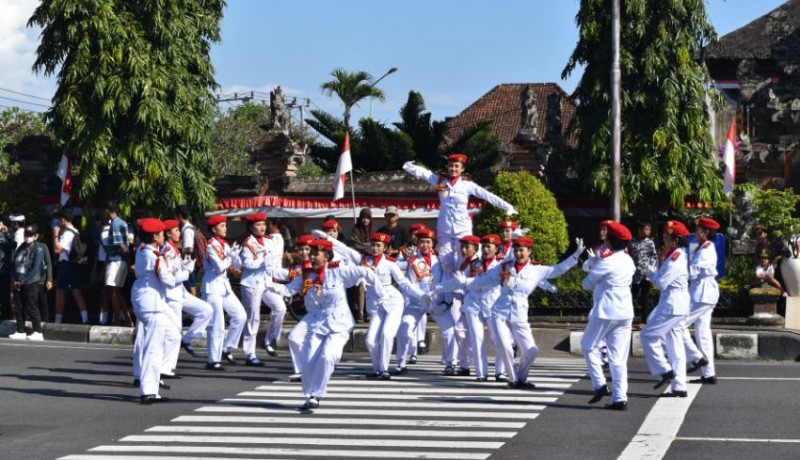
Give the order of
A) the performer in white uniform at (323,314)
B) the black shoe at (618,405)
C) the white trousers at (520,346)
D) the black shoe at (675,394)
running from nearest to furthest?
the black shoe at (618,405), the performer in white uniform at (323,314), the black shoe at (675,394), the white trousers at (520,346)

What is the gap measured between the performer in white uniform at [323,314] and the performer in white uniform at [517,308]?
165 cm

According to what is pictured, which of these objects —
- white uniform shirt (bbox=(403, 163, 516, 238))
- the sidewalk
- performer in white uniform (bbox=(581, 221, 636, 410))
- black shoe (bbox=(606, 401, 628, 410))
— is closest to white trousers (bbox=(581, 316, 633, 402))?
performer in white uniform (bbox=(581, 221, 636, 410))

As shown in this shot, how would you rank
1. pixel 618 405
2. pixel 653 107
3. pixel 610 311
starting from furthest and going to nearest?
pixel 653 107 < pixel 610 311 < pixel 618 405

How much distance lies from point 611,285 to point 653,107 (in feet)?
41.3

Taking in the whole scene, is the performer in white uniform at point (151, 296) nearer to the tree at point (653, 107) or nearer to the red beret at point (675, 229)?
the red beret at point (675, 229)

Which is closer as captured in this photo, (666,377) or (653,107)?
(666,377)

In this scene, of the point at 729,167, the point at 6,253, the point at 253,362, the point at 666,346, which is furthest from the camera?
the point at 729,167

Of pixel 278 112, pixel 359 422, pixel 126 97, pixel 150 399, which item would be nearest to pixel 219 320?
pixel 150 399

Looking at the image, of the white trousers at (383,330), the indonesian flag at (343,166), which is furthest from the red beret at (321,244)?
the indonesian flag at (343,166)

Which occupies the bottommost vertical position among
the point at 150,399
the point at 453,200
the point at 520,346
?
the point at 150,399

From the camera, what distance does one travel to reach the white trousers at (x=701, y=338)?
15211mm

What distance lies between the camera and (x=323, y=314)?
13805 mm

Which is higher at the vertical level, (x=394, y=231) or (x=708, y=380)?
(x=394, y=231)

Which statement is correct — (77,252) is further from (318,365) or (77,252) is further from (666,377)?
(666,377)
